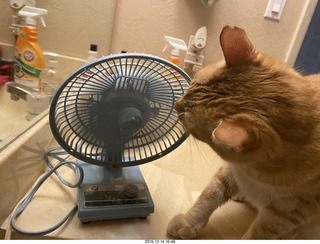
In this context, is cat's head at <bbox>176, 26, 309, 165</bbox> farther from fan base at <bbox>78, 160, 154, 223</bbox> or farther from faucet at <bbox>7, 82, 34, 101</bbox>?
faucet at <bbox>7, 82, 34, 101</bbox>

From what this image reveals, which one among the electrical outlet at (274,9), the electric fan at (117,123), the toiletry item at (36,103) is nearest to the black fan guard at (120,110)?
the electric fan at (117,123)

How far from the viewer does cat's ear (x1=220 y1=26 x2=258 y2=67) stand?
0.56 metres

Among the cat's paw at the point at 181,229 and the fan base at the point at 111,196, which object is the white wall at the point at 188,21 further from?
the cat's paw at the point at 181,229

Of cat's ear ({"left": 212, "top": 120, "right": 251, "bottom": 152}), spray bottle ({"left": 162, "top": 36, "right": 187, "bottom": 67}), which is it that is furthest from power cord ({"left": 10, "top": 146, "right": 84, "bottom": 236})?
spray bottle ({"left": 162, "top": 36, "right": 187, "bottom": 67})

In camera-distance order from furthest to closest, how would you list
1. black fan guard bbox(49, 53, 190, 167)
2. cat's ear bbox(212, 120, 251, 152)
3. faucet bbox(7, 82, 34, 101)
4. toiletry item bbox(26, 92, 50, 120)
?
faucet bbox(7, 82, 34, 101) < toiletry item bbox(26, 92, 50, 120) < black fan guard bbox(49, 53, 190, 167) < cat's ear bbox(212, 120, 251, 152)

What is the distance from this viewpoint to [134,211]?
63 centimetres

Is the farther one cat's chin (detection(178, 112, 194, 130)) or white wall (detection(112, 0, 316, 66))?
white wall (detection(112, 0, 316, 66))

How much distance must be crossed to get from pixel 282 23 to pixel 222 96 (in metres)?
1.09

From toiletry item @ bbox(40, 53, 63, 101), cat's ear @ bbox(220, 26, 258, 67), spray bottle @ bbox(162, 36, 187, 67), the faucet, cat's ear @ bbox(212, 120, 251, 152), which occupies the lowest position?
the faucet

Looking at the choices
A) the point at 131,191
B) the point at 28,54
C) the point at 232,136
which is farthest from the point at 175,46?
the point at 232,136

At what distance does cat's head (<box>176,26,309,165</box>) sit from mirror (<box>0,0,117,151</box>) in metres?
A: 0.84

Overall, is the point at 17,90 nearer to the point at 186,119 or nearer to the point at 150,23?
the point at 150,23

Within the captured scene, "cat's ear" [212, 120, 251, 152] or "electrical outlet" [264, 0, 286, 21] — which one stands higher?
"electrical outlet" [264, 0, 286, 21]

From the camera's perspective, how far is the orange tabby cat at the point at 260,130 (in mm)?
492
